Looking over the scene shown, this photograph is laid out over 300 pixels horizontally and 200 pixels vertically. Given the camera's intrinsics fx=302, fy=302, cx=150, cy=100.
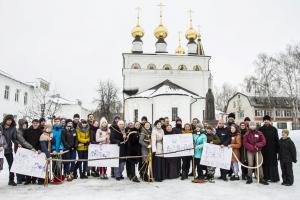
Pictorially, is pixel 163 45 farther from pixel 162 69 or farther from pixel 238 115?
pixel 238 115

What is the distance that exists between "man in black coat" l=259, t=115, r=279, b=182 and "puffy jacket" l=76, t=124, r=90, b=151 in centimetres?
553

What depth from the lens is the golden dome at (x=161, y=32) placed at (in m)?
45.8

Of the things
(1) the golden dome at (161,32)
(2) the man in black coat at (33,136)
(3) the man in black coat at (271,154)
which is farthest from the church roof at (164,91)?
(2) the man in black coat at (33,136)

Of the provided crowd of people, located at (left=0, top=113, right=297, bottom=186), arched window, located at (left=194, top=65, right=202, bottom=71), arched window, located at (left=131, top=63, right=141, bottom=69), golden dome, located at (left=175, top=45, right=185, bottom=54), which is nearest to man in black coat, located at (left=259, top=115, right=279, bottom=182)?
crowd of people, located at (left=0, top=113, right=297, bottom=186)

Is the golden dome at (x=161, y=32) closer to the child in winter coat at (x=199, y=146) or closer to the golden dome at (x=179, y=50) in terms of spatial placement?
the golden dome at (x=179, y=50)

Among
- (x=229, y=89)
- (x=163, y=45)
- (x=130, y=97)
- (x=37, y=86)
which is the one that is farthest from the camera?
(x=229, y=89)

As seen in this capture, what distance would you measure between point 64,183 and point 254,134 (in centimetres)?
582

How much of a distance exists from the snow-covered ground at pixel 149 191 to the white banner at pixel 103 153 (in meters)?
0.53

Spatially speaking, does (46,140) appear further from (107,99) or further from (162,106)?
(107,99)

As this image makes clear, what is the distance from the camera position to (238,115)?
64.4 metres

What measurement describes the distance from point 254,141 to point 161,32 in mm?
38477

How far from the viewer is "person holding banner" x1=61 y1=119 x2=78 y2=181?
9336 millimetres

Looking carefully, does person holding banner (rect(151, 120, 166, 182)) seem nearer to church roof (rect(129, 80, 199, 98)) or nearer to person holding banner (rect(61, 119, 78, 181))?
person holding banner (rect(61, 119, 78, 181))

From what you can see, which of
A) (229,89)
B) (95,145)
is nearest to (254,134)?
(95,145)
